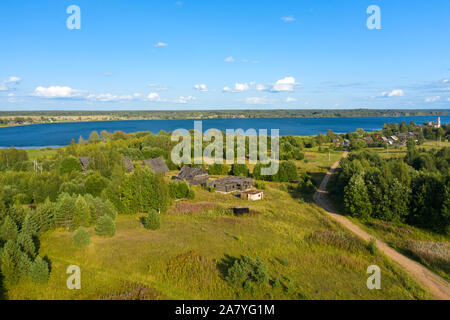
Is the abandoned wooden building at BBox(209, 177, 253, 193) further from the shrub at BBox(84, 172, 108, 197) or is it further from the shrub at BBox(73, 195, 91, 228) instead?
the shrub at BBox(73, 195, 91, 228)

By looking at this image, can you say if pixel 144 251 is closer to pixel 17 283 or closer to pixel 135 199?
pixel 17 283

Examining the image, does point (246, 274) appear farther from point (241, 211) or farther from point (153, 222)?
point (241, 211)

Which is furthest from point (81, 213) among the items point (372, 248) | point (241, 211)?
point (372, 248)

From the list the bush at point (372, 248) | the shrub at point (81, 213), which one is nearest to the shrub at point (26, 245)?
the shrub at point (81, 213)

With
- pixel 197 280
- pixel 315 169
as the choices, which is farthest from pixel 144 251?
pixel 315 169

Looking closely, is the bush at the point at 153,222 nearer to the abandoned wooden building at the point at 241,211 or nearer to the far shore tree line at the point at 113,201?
the far shore tree line at the point at 113,201
